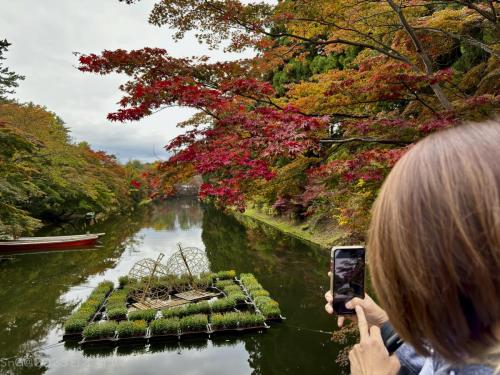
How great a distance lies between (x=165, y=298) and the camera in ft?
33.9

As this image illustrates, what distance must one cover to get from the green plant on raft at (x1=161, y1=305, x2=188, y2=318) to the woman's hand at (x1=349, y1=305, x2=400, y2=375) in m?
8.26

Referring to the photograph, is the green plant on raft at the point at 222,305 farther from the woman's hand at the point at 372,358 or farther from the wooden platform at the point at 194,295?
the woman's hand at the point at 372,358

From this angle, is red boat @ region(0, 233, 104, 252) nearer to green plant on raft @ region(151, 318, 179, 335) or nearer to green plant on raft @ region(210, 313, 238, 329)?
green plant on raft @ region(151, 318, 179, 335)

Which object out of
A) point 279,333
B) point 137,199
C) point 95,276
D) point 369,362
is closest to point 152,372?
point 279,333

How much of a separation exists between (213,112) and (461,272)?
5868mm

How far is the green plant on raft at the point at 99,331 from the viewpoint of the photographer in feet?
25.3

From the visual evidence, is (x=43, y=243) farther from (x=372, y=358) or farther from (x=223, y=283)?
(x=372, y=358)

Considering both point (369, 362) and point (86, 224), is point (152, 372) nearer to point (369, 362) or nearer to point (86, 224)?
point (369, 362)

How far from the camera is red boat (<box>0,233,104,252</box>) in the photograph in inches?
665

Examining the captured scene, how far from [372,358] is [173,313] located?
8369mm

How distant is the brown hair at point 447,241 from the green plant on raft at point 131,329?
7.97 meters

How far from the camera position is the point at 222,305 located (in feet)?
30.1

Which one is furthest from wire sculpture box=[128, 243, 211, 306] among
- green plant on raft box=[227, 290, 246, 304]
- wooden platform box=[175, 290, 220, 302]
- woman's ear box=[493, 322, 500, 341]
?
woman's ear box=[493, 322, 500, 341]

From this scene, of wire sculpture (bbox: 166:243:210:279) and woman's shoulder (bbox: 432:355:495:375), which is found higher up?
woman's shoulder (bbox: 432:355:495:375)
